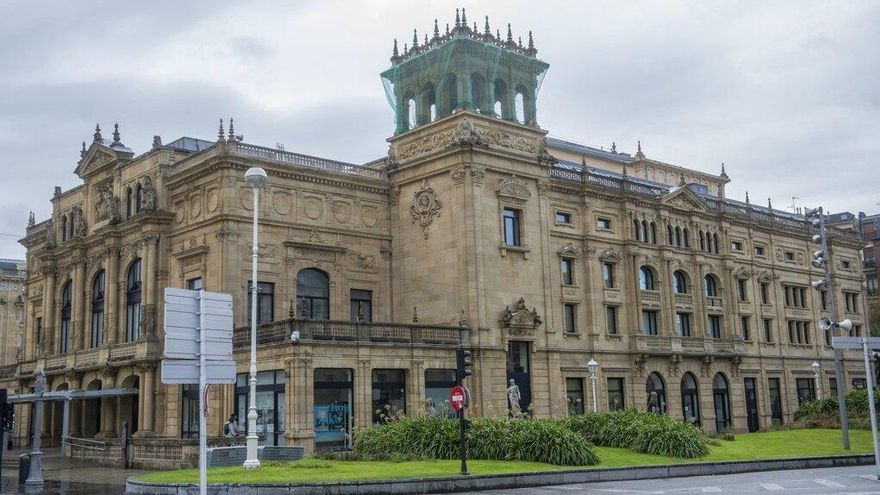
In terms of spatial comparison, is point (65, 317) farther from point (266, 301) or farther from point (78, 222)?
point (266, 301)

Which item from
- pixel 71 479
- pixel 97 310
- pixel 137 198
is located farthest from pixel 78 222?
pixel 71 479

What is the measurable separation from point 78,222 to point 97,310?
20.6ft

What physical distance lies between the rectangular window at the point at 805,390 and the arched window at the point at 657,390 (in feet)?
54.5

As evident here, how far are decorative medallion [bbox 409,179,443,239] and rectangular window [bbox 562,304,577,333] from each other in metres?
9.88

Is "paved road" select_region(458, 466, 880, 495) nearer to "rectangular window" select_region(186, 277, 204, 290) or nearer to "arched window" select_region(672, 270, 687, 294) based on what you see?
"rectangular window" select_region(186, 277, 204, 290)

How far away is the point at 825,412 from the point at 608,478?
3070 centimetres

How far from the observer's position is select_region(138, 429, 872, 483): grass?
24.8m

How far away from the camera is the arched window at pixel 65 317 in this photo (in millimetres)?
58750

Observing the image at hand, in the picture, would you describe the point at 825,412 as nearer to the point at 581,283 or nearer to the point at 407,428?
the point at 581,283

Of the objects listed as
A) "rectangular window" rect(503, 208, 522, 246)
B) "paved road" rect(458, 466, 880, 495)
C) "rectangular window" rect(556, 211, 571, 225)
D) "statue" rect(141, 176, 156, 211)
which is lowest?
"paved road" rect(458, 466, 880, 495)

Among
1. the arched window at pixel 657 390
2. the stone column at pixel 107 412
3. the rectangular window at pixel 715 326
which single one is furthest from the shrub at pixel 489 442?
→ the rectangular window at pixel 715 326

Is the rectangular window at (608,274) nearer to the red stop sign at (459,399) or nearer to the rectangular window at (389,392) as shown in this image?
the rectangular window at (389,392)

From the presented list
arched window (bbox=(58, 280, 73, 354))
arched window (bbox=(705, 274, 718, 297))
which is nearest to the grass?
arched window (bbox=(705, 274, 718, 297))

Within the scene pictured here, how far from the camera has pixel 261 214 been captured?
46281 millimetres
